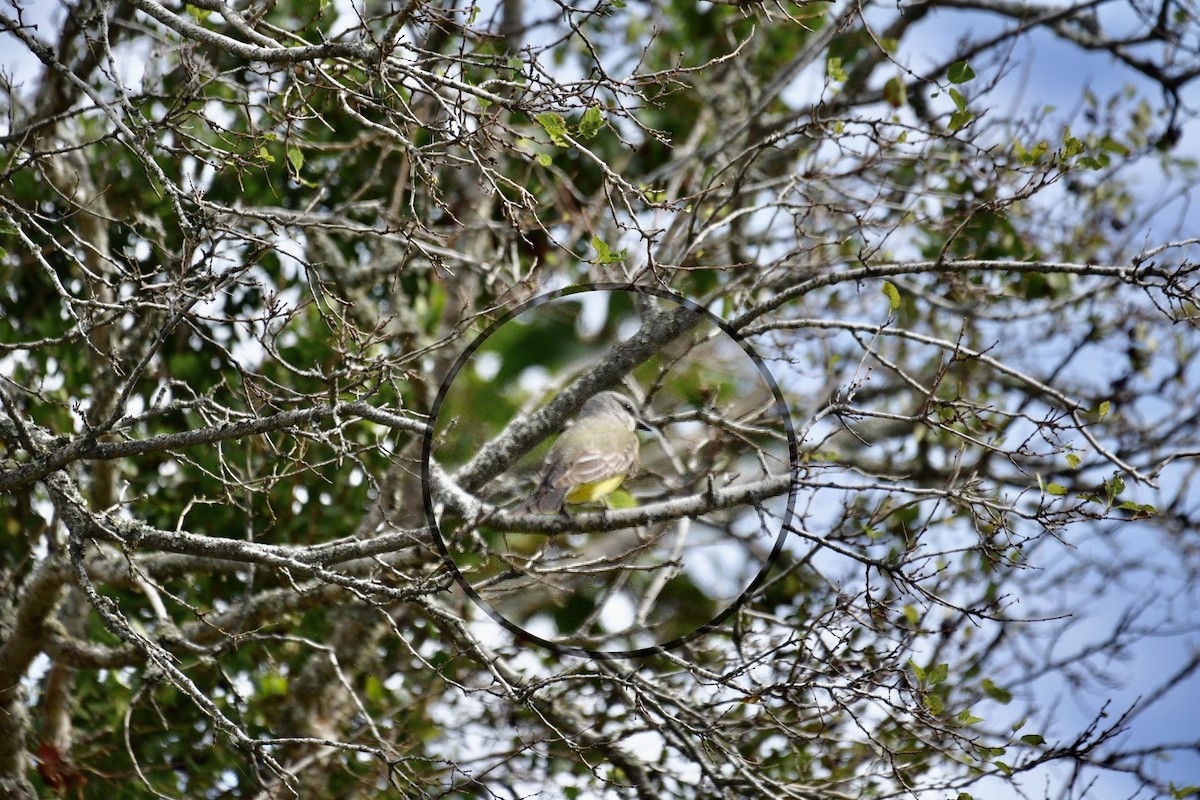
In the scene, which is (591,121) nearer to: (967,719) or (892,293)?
(892,293)

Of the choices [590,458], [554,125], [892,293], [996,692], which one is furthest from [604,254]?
[996,692]

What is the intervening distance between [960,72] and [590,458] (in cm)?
236

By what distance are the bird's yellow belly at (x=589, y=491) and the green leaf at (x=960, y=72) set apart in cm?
235

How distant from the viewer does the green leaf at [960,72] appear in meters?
4.62

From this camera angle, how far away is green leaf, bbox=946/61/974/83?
182 inches

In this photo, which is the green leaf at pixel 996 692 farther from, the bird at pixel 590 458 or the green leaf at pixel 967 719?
the bird at pixel 590 458

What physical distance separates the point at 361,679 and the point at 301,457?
10.7 ft

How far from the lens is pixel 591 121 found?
4070 millimetres

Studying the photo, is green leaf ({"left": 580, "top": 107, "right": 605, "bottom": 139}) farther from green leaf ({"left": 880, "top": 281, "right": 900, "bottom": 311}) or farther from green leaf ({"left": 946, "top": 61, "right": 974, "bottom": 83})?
green leaf ({"left": 946, "top": 61, "right": 974, "bottom": 83})

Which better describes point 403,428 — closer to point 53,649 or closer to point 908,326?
point 53,649

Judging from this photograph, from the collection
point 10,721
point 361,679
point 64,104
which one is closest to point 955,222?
point 361,679

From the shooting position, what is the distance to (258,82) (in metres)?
6.14
